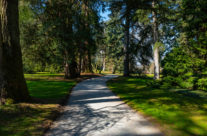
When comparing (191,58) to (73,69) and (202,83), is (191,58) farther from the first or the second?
(73,69)

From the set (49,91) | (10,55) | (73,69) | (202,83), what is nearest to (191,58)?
(202,83)

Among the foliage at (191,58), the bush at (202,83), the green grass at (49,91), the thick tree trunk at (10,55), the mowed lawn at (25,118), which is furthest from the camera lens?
the foliage at (191,58)

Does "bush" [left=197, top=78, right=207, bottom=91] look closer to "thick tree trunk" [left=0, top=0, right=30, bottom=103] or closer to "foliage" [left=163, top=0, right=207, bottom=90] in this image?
"foliage" [left=163, top=0, right=207, bottom=90]

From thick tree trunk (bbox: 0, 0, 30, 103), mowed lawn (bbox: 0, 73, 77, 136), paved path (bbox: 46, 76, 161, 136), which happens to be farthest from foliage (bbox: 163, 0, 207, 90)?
thick tree trunk (bbox: 0, 0, 30, 103)

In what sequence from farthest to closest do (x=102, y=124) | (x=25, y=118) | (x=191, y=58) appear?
1. (x=191, y=58)
2. (x=25, y=118)
3. (x=102, y=124)

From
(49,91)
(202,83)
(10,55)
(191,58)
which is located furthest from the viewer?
(191,58)

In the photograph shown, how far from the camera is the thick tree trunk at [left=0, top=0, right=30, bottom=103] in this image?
5379 mm

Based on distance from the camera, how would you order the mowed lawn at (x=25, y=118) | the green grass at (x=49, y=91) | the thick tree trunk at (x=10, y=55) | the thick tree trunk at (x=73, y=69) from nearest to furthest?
the mowed lawn at (x=25, y=118), the thick tree trunk at (x=10, y=55), the green grass at (x=49, y=91), the thick tree trunk at (x=73, y=69)

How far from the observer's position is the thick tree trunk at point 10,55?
5379 millimetres

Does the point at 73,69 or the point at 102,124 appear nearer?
the point at 102,124

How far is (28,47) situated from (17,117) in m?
14.0

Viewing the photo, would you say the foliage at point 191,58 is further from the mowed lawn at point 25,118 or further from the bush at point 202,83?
the mowed lawn at point 25,118

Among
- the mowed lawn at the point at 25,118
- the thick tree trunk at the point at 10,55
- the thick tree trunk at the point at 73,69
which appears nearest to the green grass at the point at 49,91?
the mowed lawn at the point at 25,118

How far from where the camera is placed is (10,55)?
5500mm
